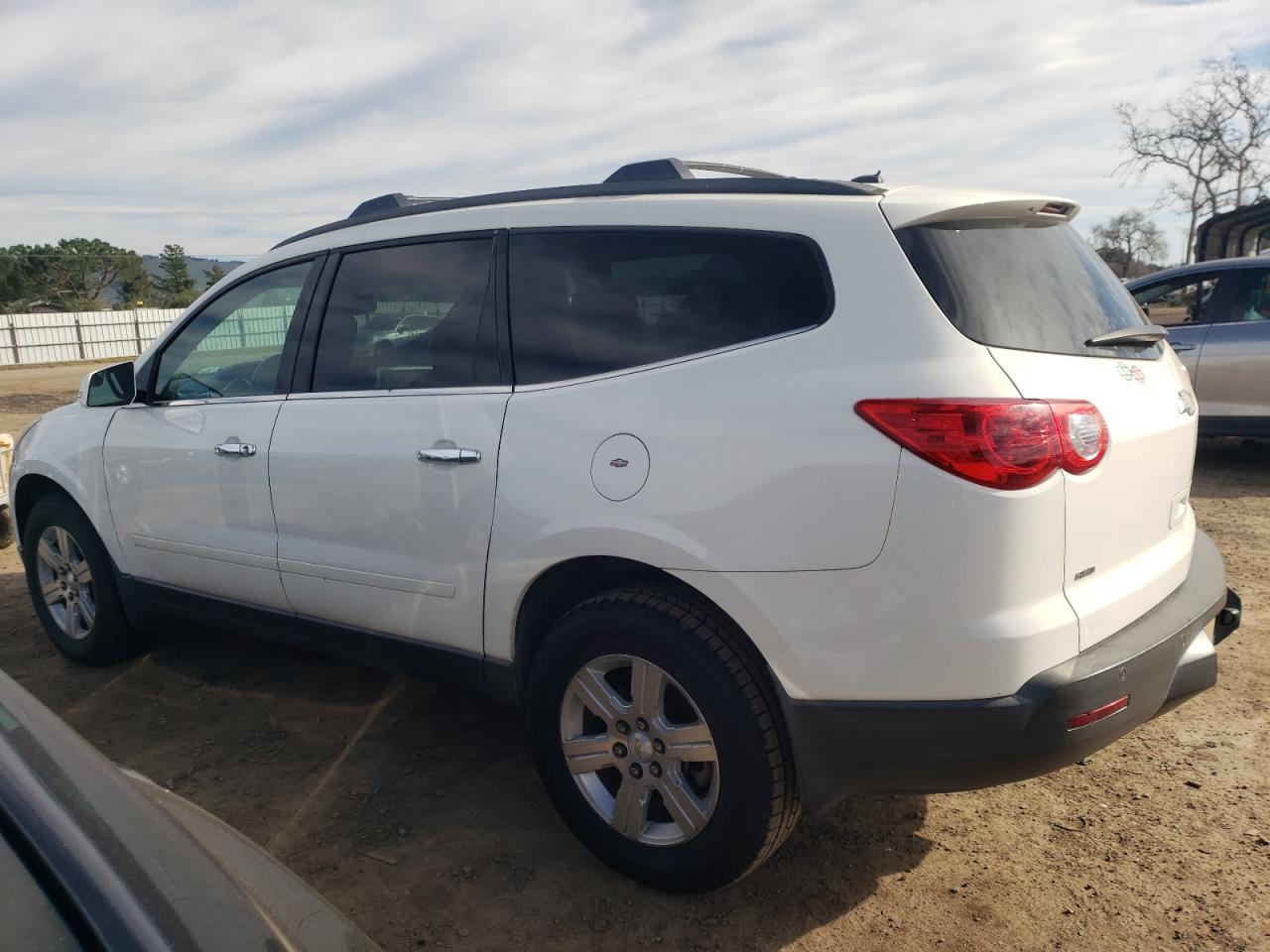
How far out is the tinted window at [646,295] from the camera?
8.07 ft

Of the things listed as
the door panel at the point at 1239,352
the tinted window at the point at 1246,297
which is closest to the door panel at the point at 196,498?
the door panel at the point at 1239,352

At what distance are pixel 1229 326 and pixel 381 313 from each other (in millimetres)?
7274

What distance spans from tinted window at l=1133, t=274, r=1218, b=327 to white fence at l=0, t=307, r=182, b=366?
3305 cm

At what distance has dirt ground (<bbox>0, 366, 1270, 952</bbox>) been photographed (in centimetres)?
256

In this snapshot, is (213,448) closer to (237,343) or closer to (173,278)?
(237,343)

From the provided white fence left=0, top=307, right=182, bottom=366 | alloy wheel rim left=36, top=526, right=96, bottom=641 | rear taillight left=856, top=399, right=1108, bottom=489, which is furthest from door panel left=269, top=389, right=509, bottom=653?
white fence left=0, top=307, right=182, bottom=366

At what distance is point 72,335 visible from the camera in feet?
117

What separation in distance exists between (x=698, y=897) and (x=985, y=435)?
148 cm

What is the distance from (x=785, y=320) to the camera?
2.43 m

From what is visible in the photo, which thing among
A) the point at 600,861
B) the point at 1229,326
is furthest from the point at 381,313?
the point at 1229,326

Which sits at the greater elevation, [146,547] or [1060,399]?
[1060,399]

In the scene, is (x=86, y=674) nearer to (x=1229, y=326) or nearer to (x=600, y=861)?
(x=600, y=861)

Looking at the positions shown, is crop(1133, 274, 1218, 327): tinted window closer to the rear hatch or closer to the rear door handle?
the rear hatch

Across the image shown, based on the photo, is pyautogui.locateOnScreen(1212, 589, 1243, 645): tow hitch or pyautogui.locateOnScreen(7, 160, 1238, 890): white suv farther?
pyautogui.locateOnScreen(1212, 589, 1243, 645): tow hitch
